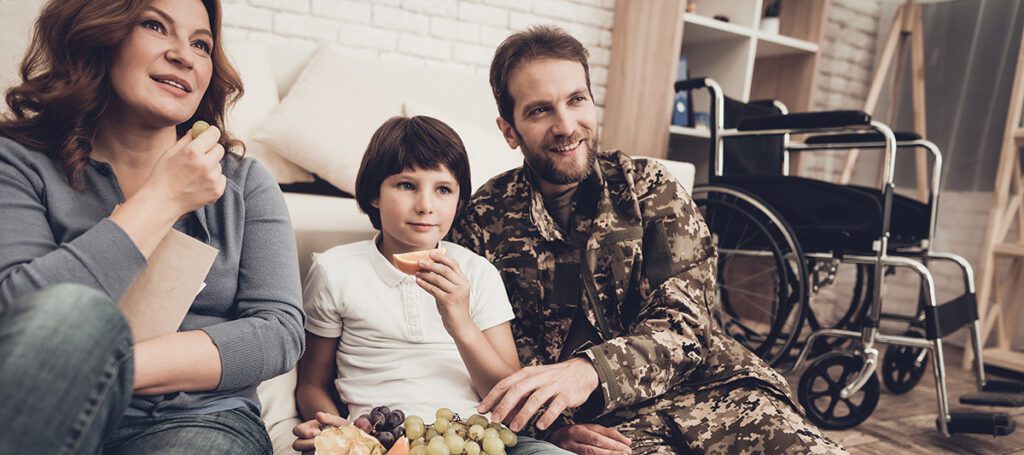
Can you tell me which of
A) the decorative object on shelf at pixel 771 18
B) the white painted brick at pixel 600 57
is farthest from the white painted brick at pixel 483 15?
the decorative object on shelf at pixel 771 18

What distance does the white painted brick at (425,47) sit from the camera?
105 inches

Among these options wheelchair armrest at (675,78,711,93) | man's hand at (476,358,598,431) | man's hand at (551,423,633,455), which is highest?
wheelchair armrest at (675,78,711,93)

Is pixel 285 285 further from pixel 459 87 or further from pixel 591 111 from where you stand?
pixel 459 87

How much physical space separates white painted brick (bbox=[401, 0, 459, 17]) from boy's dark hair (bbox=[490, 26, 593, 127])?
4.51 feet

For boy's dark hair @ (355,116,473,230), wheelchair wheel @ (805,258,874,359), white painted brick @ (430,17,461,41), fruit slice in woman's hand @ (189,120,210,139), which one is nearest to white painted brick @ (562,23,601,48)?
white painted brick @ (430,17,461,41)

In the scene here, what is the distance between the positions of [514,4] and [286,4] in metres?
0.97

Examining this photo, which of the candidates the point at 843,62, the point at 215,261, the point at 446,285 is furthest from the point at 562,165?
the point at 843,62

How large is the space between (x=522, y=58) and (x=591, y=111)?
0.18 metres

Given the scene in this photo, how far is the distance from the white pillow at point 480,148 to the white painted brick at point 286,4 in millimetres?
753

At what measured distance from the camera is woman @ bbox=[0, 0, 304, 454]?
2.54ft

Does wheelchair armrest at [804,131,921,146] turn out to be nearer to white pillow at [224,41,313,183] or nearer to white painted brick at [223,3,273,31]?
white pillow at [224,41,313,183]

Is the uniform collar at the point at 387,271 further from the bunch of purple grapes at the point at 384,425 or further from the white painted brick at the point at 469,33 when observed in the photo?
the white painted brick at the point at 469,33

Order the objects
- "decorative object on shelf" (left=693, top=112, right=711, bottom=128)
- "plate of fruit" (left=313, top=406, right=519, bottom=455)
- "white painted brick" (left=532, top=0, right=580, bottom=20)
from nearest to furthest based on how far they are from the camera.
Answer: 1. "plate of fruit" (left=313, top=406, right=519, bottom=455)
2. "white painted brick" (left=532, top=0, right=580, bottom=20)
3. "decorative object on shelf" (left=693, top=112, right=711, bottom=128)

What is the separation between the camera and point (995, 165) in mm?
3314
